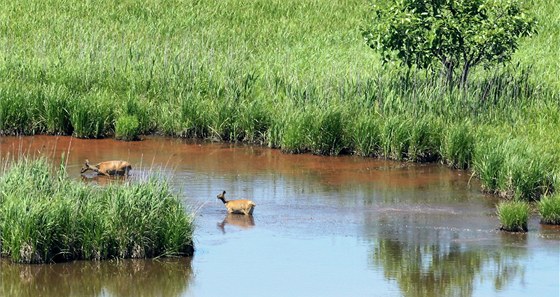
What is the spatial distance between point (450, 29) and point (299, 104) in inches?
111

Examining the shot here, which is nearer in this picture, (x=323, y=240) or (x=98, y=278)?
(x=98, y=278)

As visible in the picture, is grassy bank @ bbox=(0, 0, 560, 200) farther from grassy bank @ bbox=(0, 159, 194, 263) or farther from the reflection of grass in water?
grassy bank @ bbox=(0, 159, 194, 263)

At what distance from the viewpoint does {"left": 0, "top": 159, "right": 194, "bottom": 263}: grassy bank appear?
11.5 meters

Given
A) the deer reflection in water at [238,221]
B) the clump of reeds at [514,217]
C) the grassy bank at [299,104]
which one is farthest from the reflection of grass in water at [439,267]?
the grassy bank at [299,104]

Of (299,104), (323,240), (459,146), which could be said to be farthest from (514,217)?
(299,104)

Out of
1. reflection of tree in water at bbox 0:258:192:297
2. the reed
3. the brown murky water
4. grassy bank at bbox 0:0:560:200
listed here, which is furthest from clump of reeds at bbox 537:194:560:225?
reflection of tree in water at bbox 0:258:192:297

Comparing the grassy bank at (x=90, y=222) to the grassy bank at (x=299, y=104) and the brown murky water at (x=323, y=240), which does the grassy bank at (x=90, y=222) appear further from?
the grassy bank at (x=299, y=104)

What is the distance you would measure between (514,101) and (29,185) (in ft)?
31.5

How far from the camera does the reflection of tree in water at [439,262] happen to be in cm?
1138

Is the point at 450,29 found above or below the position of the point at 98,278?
above

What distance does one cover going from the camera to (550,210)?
13.7 meters

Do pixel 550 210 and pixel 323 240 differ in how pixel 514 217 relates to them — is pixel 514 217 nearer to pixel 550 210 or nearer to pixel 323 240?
pixel 550 210

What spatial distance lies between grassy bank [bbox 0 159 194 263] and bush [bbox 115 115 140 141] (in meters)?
6.35

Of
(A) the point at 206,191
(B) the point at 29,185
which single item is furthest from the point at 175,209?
(A) the point at 206,191
